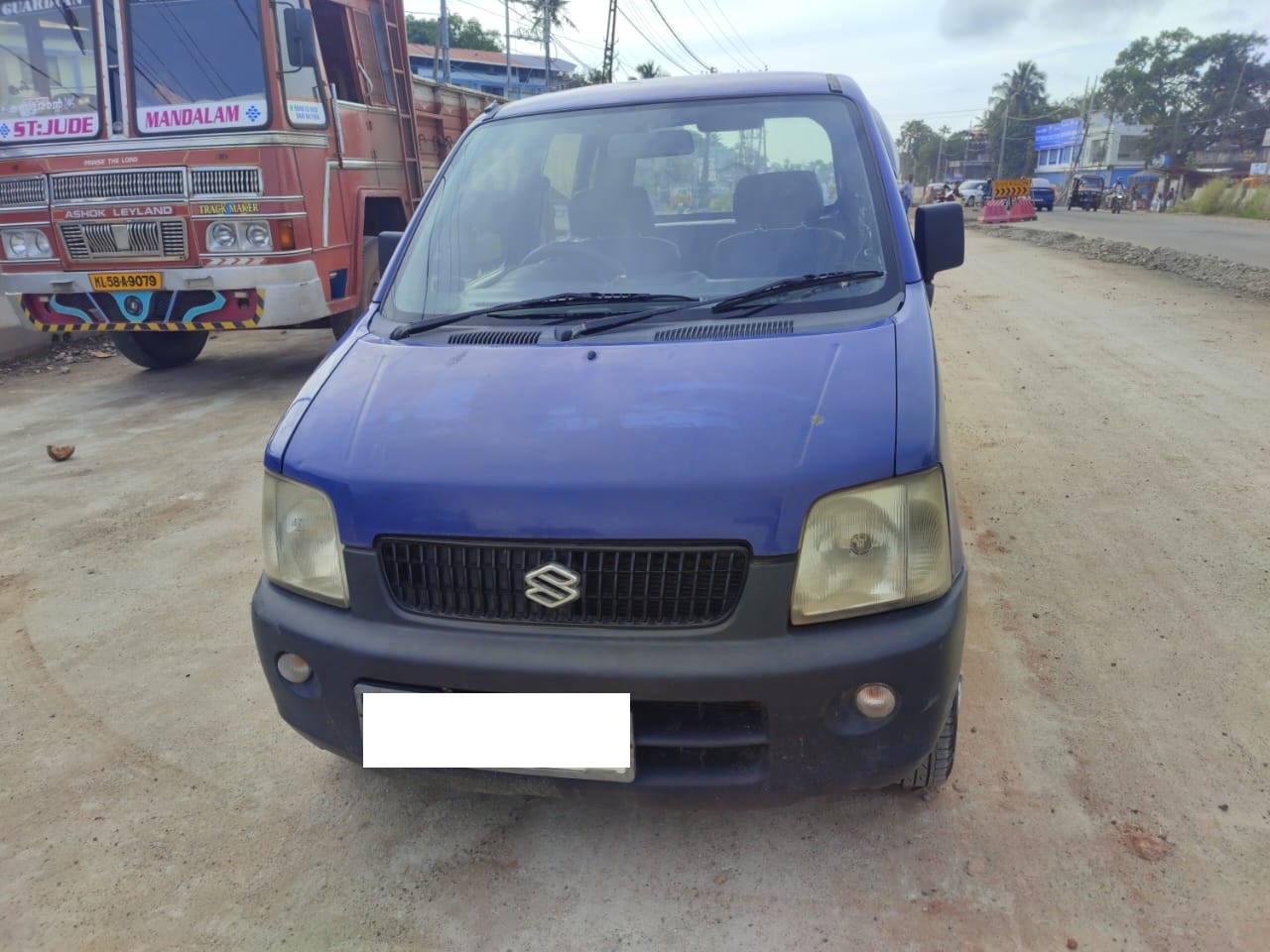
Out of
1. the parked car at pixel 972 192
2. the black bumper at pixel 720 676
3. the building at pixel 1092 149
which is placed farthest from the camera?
the building at pixel 1092 149

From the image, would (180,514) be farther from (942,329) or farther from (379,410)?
(942,329)

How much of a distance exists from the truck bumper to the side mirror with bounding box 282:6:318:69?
1382mm

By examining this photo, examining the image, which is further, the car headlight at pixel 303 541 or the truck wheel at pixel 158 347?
the truck wheel at pixel 158 347

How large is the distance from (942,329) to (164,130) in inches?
275

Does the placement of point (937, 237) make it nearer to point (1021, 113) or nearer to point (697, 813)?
point (697, 813)

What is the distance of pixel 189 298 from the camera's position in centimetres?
650

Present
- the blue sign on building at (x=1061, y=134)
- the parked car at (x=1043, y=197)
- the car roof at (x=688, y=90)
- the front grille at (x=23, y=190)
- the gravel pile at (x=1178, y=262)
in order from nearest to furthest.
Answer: the car roof at (x=688, y=90)
the front grille at (x=23, y=190)
the gravel pile at (x=1178, y=262)
the parked car at (x=1043, y=197)
the blue sign on building at (x=1061, y=134)

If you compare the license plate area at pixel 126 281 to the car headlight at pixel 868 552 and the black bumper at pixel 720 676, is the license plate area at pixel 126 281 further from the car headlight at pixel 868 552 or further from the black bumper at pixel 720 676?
the car headlight at pixel 868 552

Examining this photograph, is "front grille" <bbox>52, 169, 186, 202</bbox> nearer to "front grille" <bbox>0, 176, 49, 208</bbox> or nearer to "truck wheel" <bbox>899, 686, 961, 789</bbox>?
"front grille" <bbox>0, 176, 49, 208</bbox>

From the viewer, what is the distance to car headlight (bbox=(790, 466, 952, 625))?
1.82 metres

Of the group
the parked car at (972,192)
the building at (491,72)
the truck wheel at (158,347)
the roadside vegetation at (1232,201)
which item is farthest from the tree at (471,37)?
the truck wheel at (158,347)

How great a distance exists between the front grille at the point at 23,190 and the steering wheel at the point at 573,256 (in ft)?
17.6

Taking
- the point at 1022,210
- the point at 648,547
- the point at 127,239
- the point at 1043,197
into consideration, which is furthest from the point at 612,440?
the point at 1043,197

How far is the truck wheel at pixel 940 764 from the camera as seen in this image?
2195 millimetres
